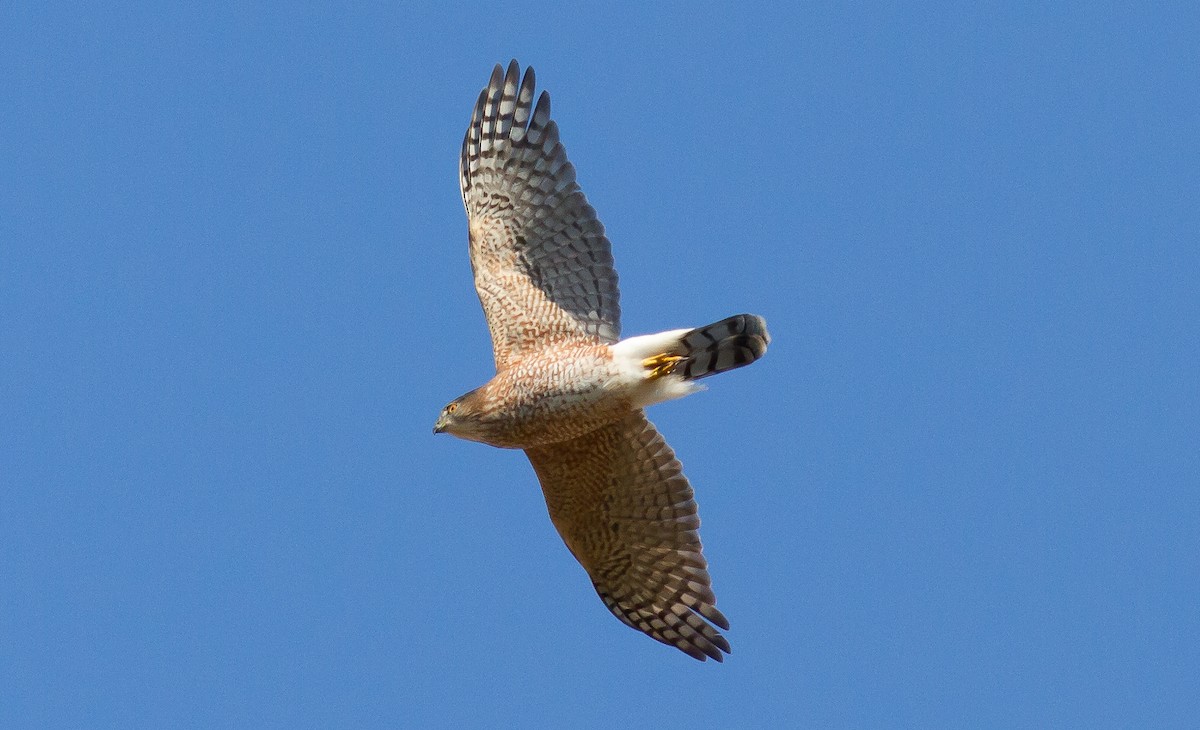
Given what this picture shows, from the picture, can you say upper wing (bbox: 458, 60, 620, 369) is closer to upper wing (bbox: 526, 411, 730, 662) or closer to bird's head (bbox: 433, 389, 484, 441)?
bird's head (bbox: 433, 389, 484, 441)

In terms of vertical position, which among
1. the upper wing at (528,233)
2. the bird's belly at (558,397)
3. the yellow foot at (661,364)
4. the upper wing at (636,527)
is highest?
the upper wing at (528,233)

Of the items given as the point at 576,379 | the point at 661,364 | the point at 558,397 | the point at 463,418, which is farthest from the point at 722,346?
the point at 463,418

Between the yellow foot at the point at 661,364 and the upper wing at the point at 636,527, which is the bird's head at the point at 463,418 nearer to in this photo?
the upper wing at the point at 636,527

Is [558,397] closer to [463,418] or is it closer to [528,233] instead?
[463,418]

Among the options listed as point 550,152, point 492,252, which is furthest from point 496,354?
point 550,152

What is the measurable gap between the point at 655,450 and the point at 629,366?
36.1 inches

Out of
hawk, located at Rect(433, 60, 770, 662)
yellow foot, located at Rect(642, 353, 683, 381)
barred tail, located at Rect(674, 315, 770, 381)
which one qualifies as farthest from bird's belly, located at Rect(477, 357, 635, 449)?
barred tail, located at Rect(674, 315, 770, 381)

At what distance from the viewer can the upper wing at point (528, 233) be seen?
1052 centimetres

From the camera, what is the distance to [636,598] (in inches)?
433

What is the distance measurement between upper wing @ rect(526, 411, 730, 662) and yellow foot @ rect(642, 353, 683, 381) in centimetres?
67

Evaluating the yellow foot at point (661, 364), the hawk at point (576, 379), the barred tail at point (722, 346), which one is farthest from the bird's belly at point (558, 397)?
the barred tail at point (722, 346)

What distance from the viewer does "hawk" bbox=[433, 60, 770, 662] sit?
9.95m

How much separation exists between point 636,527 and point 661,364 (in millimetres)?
1452

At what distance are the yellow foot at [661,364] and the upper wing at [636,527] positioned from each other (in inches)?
26.2
